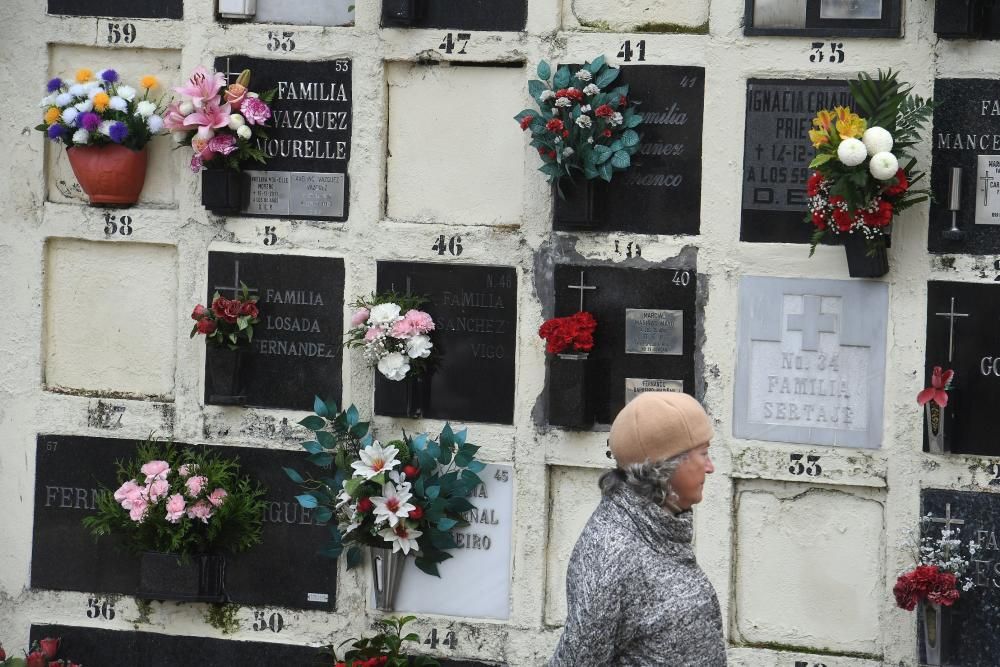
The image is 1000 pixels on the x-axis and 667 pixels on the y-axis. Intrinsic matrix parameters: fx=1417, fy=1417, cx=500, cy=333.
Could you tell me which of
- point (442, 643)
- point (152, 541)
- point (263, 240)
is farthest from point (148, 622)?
point (263, 240)

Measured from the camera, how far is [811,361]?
5977mm

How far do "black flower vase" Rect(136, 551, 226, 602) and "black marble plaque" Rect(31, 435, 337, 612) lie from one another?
0.16 m

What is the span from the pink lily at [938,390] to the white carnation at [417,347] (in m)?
2.06

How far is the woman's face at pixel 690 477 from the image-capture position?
3.94 metres

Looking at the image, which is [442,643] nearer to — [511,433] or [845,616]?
[511,433]

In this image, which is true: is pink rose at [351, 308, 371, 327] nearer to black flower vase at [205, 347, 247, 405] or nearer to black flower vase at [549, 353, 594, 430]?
black flower vase at [205, 347, 247, 405]

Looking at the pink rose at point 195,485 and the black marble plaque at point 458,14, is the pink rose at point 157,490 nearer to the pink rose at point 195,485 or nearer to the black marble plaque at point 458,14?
the pink rose at point 195,485

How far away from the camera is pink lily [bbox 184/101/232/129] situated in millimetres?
6266

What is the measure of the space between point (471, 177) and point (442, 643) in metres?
2.09

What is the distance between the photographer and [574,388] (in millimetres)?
6051

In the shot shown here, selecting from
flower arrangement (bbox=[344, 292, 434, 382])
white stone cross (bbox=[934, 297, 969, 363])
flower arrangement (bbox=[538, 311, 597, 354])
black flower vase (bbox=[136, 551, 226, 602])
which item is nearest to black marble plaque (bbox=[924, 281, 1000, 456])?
white stone cross (bbox=[934, 297, 969, 363])

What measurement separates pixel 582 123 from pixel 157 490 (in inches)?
97.3

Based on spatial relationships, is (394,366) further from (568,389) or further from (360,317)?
(568,389)

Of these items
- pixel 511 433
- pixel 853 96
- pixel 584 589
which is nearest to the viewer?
pixel 584 589
